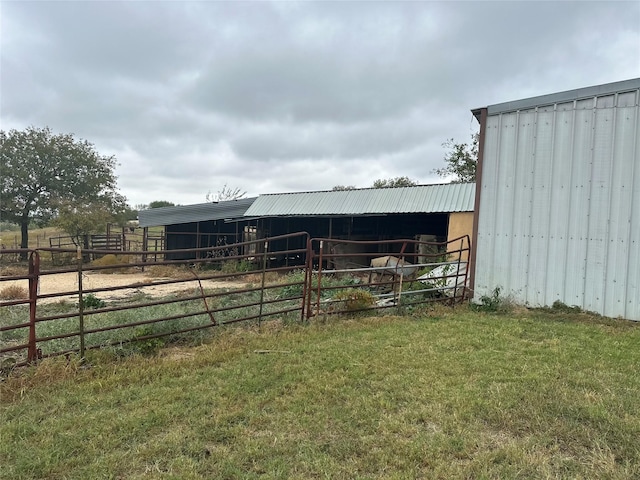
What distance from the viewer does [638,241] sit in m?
6.18

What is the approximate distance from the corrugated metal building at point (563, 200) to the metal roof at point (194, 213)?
15.4 metres

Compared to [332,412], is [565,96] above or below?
above

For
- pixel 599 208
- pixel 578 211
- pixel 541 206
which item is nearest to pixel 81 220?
pixel 541 206

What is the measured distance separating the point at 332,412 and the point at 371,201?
13937 mm

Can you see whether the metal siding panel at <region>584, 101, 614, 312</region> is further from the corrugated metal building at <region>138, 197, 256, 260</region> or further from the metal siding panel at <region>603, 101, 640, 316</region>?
the corrugated metal building at <region>138, 197, 256, 260</region>

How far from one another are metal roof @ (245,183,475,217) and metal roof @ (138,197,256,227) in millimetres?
1296

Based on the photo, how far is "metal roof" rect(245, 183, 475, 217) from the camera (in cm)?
1406

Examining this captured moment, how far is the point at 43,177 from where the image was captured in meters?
29.6

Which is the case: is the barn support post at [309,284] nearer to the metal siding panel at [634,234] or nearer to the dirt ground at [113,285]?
the dirt ground at [113,285]

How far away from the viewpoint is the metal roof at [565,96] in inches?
248

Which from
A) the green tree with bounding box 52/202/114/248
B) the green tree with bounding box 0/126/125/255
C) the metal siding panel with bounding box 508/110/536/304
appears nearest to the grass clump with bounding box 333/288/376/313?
the metal siding panel with bounding box 508/110/536/304

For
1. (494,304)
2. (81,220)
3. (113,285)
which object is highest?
(81,220)

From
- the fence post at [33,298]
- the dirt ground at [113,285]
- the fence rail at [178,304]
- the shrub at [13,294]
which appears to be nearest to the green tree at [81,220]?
the dirt ground at [113,285]

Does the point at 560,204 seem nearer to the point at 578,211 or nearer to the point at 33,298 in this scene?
the point at 578,211
